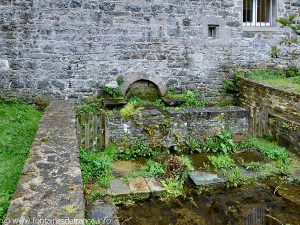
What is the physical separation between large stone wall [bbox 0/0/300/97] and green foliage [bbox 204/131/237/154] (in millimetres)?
2551

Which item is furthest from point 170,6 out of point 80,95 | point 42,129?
point 42,129

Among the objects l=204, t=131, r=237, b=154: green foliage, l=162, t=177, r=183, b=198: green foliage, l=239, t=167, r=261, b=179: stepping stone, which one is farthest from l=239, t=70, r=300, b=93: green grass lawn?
l=162, t=177, r=183, b=198: green foliage

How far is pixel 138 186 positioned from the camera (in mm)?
5688

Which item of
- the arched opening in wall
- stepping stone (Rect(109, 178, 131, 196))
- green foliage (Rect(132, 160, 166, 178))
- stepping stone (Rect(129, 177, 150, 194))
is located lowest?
stepping stone (Rect(129, 177, 150, 194))

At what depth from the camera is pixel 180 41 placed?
31.7 feet

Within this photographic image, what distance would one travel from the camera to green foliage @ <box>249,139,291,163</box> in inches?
278

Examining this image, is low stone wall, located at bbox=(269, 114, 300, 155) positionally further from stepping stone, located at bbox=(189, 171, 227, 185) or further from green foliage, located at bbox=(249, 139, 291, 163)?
stepping stone, located at bbox=(189, 171, 227, 185)

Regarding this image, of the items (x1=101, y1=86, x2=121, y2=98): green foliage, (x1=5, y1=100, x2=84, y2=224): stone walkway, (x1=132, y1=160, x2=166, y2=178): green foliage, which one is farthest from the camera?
(x1=101, y1=86, x2=121, y2=98): green foliage

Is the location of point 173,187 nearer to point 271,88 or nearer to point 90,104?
point 271,88

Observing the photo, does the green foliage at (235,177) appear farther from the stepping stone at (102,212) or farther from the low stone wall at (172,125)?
the stepping stone at (102,212)

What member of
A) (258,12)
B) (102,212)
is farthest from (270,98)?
(102,212)

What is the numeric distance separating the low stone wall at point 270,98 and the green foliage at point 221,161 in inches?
75.8

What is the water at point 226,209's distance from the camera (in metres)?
4.77

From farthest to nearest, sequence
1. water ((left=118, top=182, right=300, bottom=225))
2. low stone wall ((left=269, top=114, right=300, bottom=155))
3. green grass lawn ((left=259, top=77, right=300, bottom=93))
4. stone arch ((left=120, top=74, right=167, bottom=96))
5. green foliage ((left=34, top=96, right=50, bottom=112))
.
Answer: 1. stone arch ((left=120, top=74, right=167, bottom=96))
2. green foliage ((left=34, top=96, right=50, bottom=112))
3. green grass lawn ((left=259, top=77, right=300, bottom=93))
4. low stone wall ((left=269, top=114, right=300, bottom=155))
5. water ((left=118, top=182, right=300, bottom=225))
